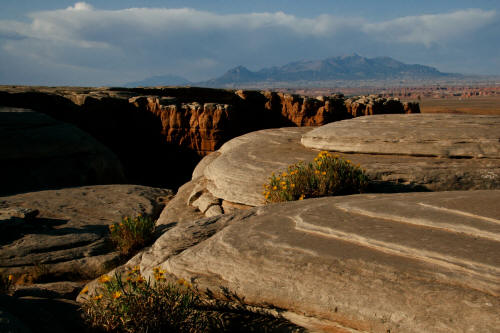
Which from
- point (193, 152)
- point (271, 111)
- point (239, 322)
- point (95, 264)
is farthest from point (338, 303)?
point (271, 111)

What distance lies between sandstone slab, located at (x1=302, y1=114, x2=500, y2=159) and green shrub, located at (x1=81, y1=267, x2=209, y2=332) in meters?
5.33

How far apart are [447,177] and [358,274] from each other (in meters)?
3.98

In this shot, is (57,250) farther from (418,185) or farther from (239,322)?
(418,185)

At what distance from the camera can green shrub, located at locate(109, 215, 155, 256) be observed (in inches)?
278

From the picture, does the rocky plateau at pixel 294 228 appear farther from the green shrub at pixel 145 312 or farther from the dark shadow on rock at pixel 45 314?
the green shrub at pixel 145 312

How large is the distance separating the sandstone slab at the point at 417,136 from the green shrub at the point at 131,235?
3.93 meters

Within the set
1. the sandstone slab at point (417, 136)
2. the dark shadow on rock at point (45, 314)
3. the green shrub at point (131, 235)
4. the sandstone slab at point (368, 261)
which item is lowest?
the green shrub at point (131, 235)

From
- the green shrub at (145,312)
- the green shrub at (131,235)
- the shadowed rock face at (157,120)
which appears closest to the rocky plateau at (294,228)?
the green shrub at (131,235)

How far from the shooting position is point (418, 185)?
22.5 feet

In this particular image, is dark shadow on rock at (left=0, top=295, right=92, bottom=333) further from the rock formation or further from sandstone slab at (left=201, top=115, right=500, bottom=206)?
sandstone slab at (left=201, top=115, right=500, bottom=206)

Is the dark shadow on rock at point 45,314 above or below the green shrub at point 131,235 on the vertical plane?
above

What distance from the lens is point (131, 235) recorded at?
Answer: 7.07m

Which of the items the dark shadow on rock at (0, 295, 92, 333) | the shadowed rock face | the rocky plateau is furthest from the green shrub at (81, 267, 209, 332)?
the shadowed rock face

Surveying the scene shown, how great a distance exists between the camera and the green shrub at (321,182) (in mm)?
6605
